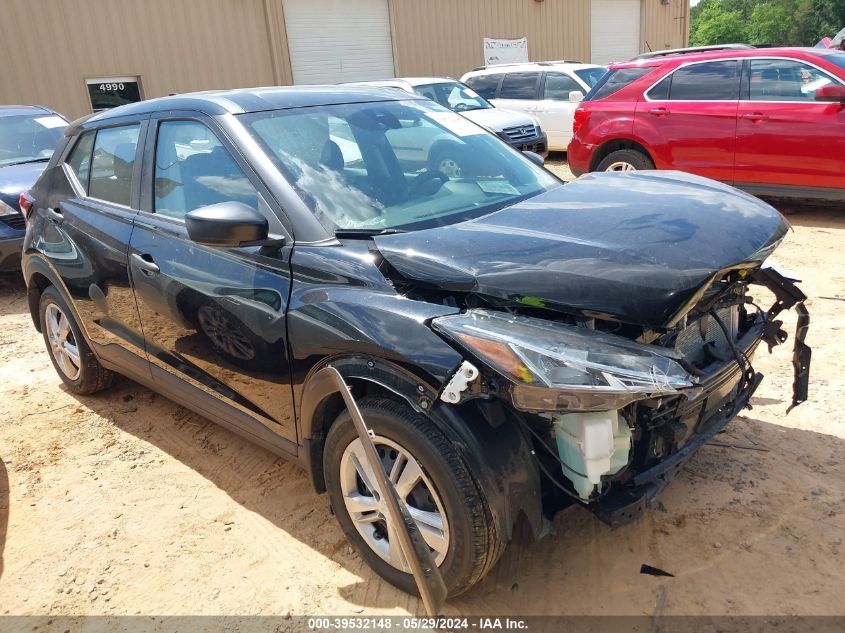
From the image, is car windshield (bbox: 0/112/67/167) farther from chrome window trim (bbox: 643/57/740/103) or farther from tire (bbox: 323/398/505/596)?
tire (bbox: 323/398/505/596)

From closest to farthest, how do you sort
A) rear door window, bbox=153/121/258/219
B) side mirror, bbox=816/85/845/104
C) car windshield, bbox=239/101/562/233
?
1. car windshield, bbox=239/101/562/233
2. rear door window, bbox=153/121/258/219
3. side mirror, bbox=816/85/845/104

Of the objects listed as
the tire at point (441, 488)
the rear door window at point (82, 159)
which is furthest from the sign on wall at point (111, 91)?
the tire at point (441, 488)

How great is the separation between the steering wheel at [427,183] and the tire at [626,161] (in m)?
5.42

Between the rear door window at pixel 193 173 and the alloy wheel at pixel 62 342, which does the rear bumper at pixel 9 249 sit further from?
the rear door window at pixel 193 173

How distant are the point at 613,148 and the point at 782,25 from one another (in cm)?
4505

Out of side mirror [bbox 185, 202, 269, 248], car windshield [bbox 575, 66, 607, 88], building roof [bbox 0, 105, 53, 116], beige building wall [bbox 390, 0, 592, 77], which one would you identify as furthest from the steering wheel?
beige building wall [bbox 390, 0, 592, 77]

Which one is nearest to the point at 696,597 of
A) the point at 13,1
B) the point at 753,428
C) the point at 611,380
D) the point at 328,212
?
the point at 611,380

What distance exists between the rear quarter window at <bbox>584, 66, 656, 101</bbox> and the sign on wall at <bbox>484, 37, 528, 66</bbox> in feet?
37.7

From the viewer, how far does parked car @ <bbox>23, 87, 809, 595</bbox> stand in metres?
2.15

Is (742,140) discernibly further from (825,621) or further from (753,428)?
(825,621)

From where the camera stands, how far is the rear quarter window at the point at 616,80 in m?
8.09

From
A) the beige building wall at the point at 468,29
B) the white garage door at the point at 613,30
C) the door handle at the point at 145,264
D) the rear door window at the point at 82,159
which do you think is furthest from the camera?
the white garage door at the point at 613,30

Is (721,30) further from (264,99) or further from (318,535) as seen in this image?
(318,535)

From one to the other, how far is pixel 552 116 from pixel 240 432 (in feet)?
35.3
